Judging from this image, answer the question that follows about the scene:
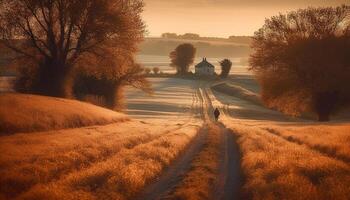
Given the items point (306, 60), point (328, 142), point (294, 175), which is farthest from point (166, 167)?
point (306, 60)

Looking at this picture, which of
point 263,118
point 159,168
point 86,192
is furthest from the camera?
point 263,118

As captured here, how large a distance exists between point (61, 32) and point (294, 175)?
28380 mm

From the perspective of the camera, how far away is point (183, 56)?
17412 cm

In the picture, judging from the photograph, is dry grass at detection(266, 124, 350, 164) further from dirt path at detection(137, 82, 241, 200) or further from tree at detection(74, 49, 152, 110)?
tree at detection(74, 49, 152, 110)

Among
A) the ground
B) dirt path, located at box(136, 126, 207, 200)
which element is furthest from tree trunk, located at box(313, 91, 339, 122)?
dirt path, located at box(136, 126, 207, 200)

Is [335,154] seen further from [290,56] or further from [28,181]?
[290,56]

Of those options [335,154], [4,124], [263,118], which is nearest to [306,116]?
[263,118]

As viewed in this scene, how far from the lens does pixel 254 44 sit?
2223 inches

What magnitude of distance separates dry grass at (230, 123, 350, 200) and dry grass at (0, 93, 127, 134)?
12.7m

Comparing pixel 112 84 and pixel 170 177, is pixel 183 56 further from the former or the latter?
pixel 170 177

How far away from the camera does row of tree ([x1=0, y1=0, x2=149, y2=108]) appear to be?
127 feet

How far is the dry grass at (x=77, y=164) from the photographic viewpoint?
1552cm

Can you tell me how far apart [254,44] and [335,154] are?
114 feet

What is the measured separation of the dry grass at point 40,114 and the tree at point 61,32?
18.0 ft
